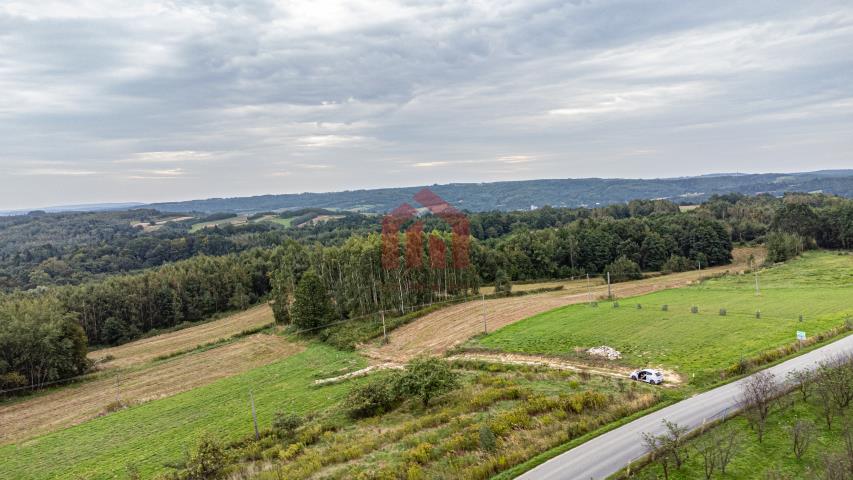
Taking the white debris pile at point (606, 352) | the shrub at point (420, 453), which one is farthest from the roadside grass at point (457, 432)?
the white debris pile at point (606, 352)

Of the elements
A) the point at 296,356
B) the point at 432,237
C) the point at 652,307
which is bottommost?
the point at 296,356

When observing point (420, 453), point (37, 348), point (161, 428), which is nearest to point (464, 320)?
point (161, 428)

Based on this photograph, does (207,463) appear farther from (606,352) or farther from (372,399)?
(606,352)

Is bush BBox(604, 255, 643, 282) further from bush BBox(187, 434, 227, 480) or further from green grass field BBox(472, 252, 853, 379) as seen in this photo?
bush BBox(187, 434, 227, 480)

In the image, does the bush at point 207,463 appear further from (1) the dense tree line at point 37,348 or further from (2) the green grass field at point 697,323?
(1) the dense tree line at point 37,348

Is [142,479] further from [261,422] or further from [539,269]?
[539,269]

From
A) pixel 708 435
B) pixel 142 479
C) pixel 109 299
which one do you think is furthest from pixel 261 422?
pixel 109 299

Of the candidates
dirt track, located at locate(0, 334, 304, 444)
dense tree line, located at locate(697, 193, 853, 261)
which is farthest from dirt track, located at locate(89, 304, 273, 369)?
dense tree line, located at locate(697, 193, 853, 261)
